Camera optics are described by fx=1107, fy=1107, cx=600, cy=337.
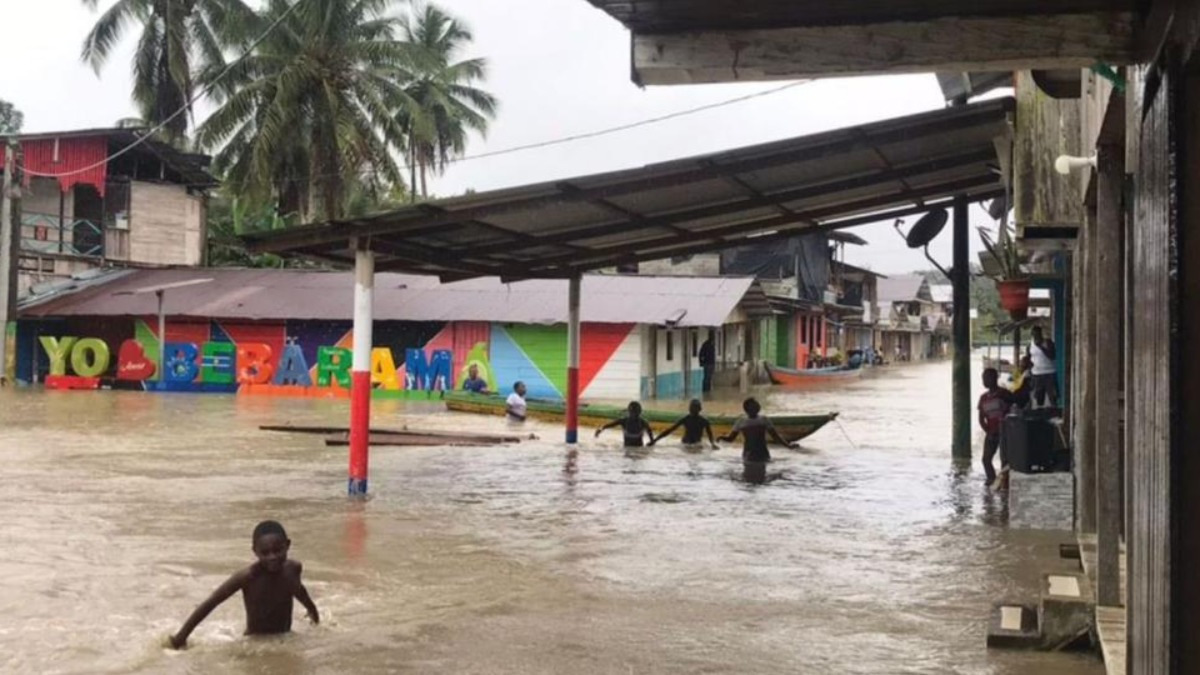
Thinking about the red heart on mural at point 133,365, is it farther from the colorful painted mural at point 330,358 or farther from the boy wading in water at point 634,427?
the boy wading in water at point 634,427

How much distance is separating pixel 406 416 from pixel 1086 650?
65.8 ft

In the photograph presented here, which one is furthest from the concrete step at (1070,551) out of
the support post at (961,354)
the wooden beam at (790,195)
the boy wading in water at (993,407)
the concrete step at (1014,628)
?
the support post at (961,354)

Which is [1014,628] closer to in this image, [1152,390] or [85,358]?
[1152,390]

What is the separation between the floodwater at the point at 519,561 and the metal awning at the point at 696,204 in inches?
117

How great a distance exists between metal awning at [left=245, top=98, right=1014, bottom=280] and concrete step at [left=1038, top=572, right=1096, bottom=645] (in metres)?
5.10

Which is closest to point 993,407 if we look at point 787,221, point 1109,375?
point 787,221

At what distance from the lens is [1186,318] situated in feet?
9.04

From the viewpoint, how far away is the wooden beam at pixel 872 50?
341 centimetres

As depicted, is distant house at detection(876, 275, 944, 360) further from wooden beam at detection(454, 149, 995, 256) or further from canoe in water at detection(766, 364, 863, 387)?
Result: wooden beam at detection(454, 149, 995, 256)

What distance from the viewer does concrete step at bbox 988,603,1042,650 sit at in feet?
21.3

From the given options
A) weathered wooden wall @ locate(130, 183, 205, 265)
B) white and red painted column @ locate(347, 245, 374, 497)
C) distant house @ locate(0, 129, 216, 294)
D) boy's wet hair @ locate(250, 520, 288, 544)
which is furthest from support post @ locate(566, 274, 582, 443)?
weathered wooden wall @ locate(130, 183, 205, 265)

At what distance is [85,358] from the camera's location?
3275 centimetres

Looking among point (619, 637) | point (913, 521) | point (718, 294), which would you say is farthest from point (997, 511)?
point (718, 294)

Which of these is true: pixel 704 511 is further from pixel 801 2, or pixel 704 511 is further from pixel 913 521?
pixel 801 2
